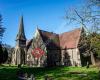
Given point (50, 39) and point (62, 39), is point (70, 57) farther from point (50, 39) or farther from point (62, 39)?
point (50, 39)

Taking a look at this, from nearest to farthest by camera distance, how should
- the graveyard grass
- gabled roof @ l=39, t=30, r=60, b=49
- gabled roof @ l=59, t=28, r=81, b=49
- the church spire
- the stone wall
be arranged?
1. the graveyard grass
2. the stone wall
3. gabled roof @ l=59, t=28, r=81, b=49
4. gabled roof @ l=39, t=30, r=60, b=49
5. the church spire

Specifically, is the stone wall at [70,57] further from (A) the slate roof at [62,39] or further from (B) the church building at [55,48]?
(A) the slate roof at [62,39]

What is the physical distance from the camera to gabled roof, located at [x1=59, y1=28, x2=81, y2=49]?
60.4 meters

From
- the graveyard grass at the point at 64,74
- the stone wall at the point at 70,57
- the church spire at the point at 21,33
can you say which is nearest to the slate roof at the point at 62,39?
the stone wall at the point at 70,57

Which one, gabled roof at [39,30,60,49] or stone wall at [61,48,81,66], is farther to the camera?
gabled roof at [39,30,60,49]

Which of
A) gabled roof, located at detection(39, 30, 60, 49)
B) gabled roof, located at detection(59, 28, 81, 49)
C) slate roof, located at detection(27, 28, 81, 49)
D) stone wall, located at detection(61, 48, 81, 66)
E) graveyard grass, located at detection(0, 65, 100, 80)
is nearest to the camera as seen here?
graveyard grass, located at detection(0, 65, 100, 80)

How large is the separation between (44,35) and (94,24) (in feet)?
124

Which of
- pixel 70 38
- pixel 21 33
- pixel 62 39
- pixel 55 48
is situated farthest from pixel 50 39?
pixel 21 33

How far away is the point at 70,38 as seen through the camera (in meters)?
64.1

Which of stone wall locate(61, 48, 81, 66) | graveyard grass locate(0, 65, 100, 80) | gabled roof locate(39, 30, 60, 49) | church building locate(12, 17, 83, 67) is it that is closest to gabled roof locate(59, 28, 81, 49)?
church building locate(12, 17, 83, 67)

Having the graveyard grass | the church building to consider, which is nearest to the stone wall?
the church building

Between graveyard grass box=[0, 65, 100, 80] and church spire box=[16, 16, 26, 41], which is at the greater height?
church spire box=[16, 16, 26, 41]

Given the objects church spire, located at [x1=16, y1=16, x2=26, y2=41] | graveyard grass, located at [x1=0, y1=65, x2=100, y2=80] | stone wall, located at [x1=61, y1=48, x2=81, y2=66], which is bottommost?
graveyard grass, located at [x1=0, y1=65, x2=100, y2=80]

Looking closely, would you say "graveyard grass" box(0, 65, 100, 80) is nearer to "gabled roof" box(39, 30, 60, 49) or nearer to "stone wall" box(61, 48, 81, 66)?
"stone wall" box(61, 48, 81, 66)
